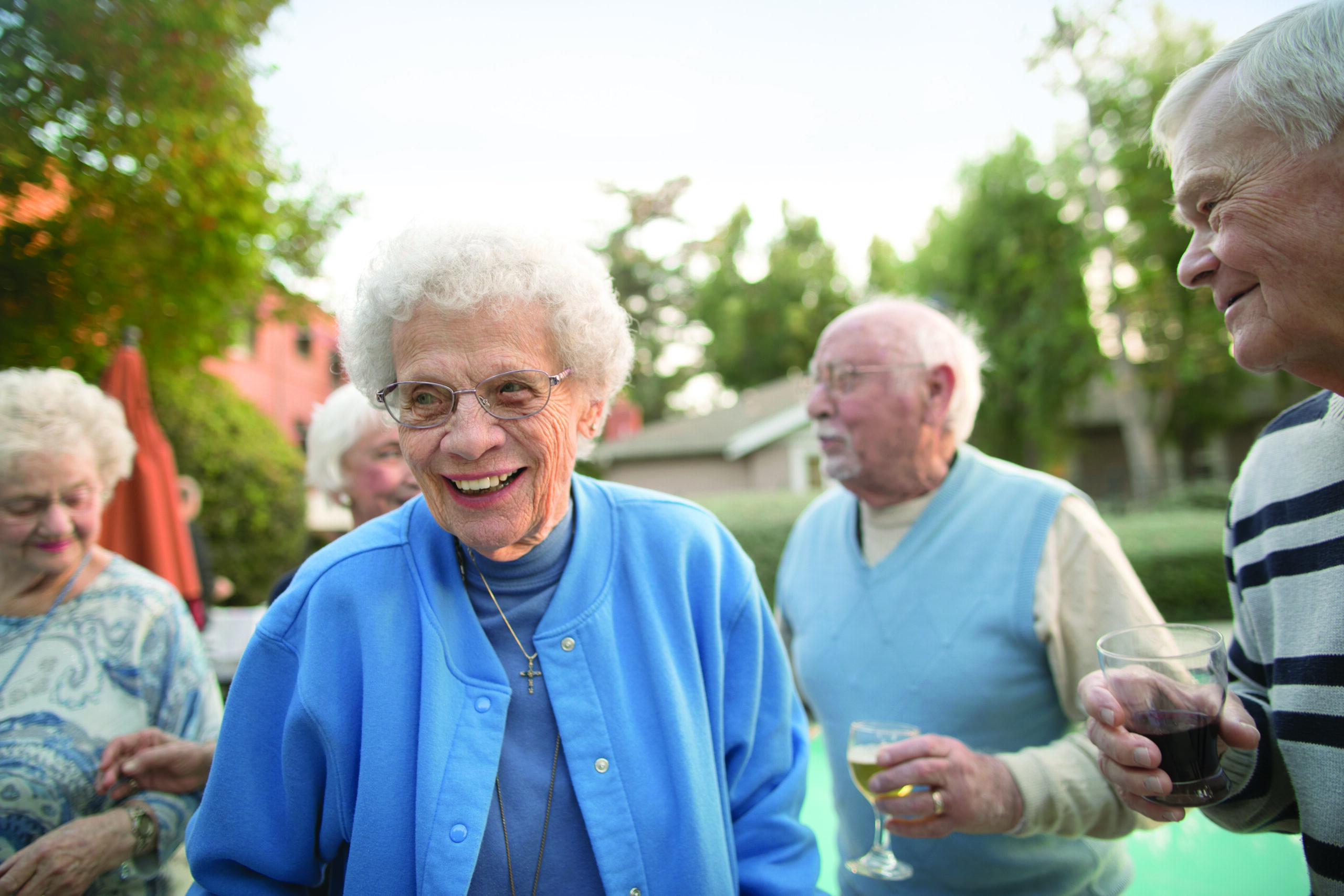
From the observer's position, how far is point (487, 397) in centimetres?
151

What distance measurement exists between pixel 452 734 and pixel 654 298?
34.1 m

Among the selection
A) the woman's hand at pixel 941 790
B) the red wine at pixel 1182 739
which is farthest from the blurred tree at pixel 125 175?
the red wine at pixel 1182 739

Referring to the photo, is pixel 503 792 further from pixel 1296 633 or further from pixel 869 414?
pixel 869 414

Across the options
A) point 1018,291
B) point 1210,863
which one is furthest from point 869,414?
point 1018,291

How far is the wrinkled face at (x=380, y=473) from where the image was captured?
245cm

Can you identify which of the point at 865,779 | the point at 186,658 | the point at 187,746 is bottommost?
the point at 865,779

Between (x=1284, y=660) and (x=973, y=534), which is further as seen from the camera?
(x=973, y=534)

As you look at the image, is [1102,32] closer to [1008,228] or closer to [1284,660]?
[1008,228]

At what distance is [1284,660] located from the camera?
1564mm

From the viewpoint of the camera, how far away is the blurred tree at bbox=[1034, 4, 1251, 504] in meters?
17.9

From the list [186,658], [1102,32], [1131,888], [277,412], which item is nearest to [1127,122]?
[1102,32]

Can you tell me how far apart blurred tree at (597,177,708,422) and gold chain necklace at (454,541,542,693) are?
23968mm

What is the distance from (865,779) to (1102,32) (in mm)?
16443

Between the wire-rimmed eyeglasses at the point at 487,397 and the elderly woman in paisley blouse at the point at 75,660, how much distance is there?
1293mm
